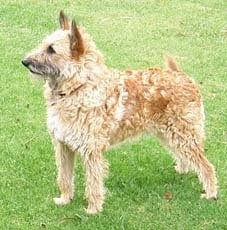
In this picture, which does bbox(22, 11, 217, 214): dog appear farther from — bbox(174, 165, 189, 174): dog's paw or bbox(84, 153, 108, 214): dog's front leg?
bbox(174, 165, 189, 174): dog's paw

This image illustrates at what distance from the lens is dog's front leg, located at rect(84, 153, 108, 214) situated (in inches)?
228

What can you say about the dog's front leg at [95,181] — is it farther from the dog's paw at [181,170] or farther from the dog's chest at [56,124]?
the dog's paw at [181,170]

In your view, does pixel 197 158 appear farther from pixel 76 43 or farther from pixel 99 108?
pixel 76 43

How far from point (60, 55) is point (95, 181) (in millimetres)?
1151

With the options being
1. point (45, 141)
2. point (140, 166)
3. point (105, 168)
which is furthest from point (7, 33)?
point (105, 168)

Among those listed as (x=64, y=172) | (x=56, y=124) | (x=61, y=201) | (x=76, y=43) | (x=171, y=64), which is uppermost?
(x=76, y=43)

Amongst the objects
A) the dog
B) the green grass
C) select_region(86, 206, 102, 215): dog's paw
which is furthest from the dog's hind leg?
select_region(86, 206, 102, 215): dog's paw

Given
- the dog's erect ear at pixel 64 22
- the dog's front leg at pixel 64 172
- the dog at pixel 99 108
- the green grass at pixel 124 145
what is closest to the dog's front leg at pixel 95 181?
the dog at pixel 99 108

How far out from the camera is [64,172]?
6043 millimetres

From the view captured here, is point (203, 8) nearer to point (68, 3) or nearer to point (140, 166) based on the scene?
point (68, 3)

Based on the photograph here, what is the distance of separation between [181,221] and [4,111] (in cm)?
293

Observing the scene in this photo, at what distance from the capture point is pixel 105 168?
5.91 metres

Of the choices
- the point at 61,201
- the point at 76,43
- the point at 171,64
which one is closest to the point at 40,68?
the point at 76,43

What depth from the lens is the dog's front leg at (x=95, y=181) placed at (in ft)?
19.0
